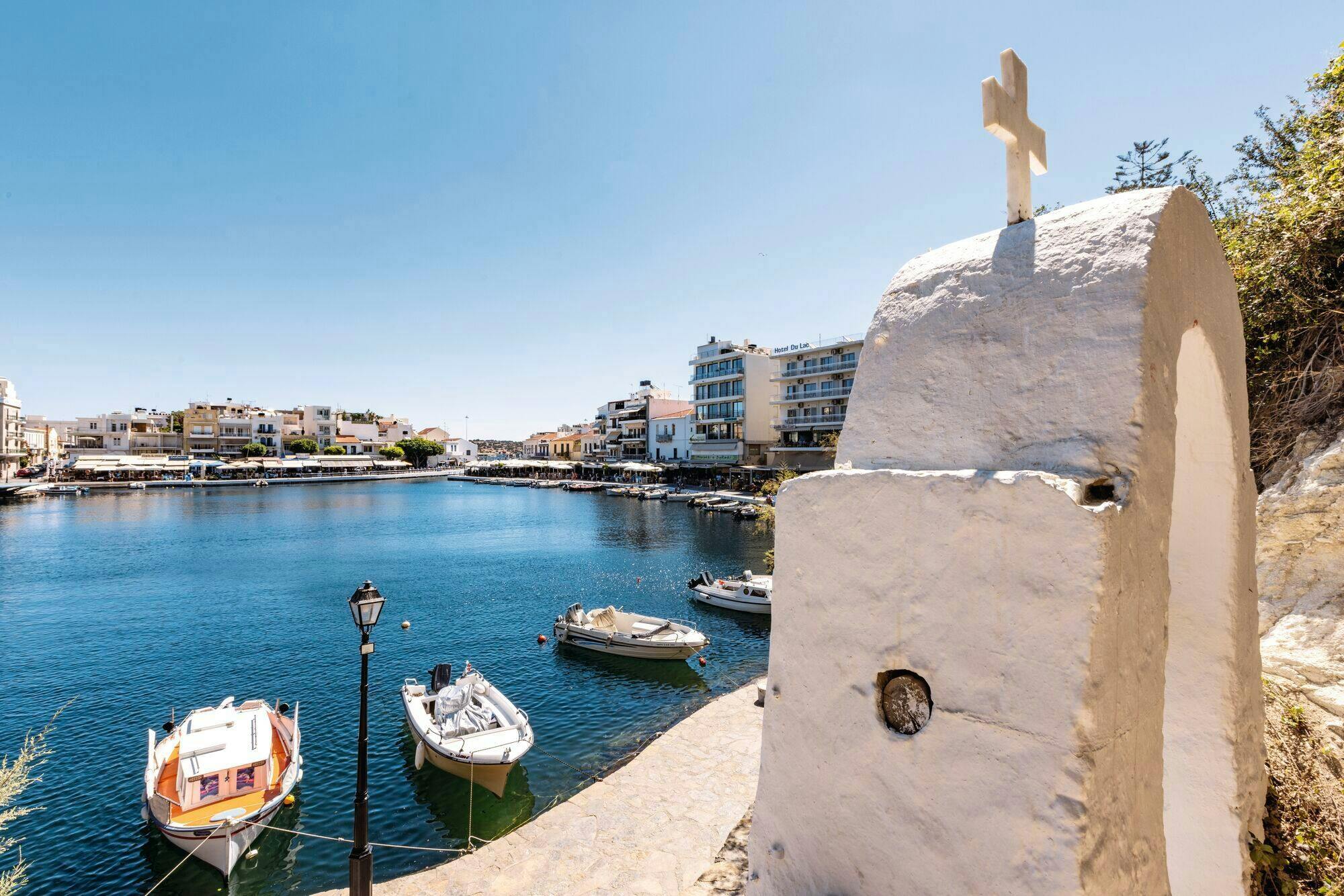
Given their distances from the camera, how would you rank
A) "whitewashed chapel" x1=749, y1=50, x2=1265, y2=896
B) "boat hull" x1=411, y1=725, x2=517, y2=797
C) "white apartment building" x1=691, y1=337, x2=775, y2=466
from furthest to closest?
"white apartment building" x1=691, y1=337, x2=775, y2=466, "boat hull" x1=411, y1=725, x2=517, y2=797, "whitewashed chapel" x1=749, y1=50, x2=1265, y2=896

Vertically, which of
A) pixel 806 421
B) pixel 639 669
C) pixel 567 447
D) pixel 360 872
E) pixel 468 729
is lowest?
pixel 639 669

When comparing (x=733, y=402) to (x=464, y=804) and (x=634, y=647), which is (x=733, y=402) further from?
(x=464, y=804)

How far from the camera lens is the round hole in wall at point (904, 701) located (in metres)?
2.24

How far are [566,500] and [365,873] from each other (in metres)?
60.5

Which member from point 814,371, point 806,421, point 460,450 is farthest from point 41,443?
point 814,371

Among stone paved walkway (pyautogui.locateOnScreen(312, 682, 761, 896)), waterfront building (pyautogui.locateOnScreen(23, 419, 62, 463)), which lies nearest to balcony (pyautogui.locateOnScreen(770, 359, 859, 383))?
stone paved walkway (pyautogui.locateOnScreen(312, 682, 761, 896))

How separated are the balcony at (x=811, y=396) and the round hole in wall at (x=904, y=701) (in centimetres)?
4725

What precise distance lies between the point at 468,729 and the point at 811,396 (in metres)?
44.1

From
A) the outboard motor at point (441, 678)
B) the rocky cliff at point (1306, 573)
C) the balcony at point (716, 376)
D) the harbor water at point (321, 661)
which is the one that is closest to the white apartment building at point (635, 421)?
the balcony at point (716, 376)

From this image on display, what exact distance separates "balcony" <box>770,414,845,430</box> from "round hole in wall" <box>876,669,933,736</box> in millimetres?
46759

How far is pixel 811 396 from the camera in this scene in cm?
5188

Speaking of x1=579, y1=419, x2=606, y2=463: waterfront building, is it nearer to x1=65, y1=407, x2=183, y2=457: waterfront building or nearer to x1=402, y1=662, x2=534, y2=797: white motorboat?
x1=65, y1=407, x2=183, y2=457: waterfront building

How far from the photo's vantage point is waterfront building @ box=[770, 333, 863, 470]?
49.4m

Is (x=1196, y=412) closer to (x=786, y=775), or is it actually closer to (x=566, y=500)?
(x=786, y=775)
